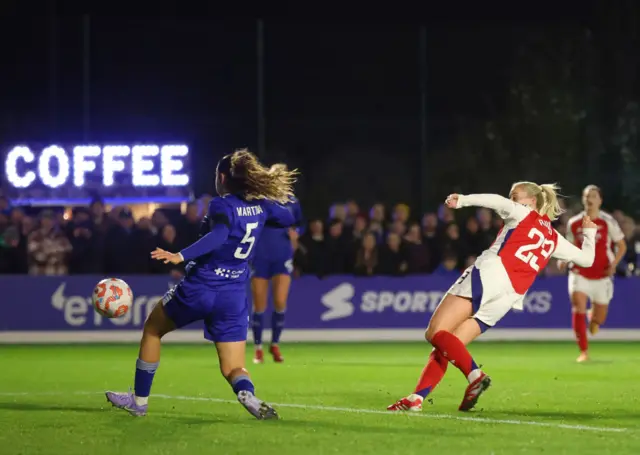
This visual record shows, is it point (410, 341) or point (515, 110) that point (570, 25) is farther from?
point (410, 341)

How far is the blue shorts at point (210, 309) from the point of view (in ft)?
33.0

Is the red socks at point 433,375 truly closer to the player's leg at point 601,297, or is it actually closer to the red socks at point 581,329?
the red socks at point 581,329

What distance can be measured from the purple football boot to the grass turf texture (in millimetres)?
82

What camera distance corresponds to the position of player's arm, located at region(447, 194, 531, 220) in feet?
33.2

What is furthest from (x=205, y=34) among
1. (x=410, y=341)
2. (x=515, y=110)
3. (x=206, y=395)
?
(x=206, y=395)

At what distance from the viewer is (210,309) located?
10.1 metres

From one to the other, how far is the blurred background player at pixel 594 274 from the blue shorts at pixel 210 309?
23.3ft

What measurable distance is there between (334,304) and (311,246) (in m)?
1.00

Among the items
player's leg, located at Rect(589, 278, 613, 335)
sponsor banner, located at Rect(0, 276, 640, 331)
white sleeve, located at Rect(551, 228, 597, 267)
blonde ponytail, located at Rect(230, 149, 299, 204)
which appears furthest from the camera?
sponsor banner, located at Rect(0, 276, 640, 331)

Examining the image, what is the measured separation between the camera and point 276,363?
53.4 ft

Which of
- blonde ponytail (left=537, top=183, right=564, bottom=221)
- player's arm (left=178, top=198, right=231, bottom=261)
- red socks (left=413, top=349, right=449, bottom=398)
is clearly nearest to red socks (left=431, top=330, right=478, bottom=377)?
red socks (left=413, top=349, right=449, bottom=398)

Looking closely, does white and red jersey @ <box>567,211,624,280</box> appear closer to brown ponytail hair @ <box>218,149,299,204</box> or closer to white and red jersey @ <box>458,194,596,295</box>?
white and red jersey @ <box>458,194,596,295</box>

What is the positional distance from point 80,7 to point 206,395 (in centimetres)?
2856

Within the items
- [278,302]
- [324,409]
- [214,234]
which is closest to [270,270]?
[278,302]
